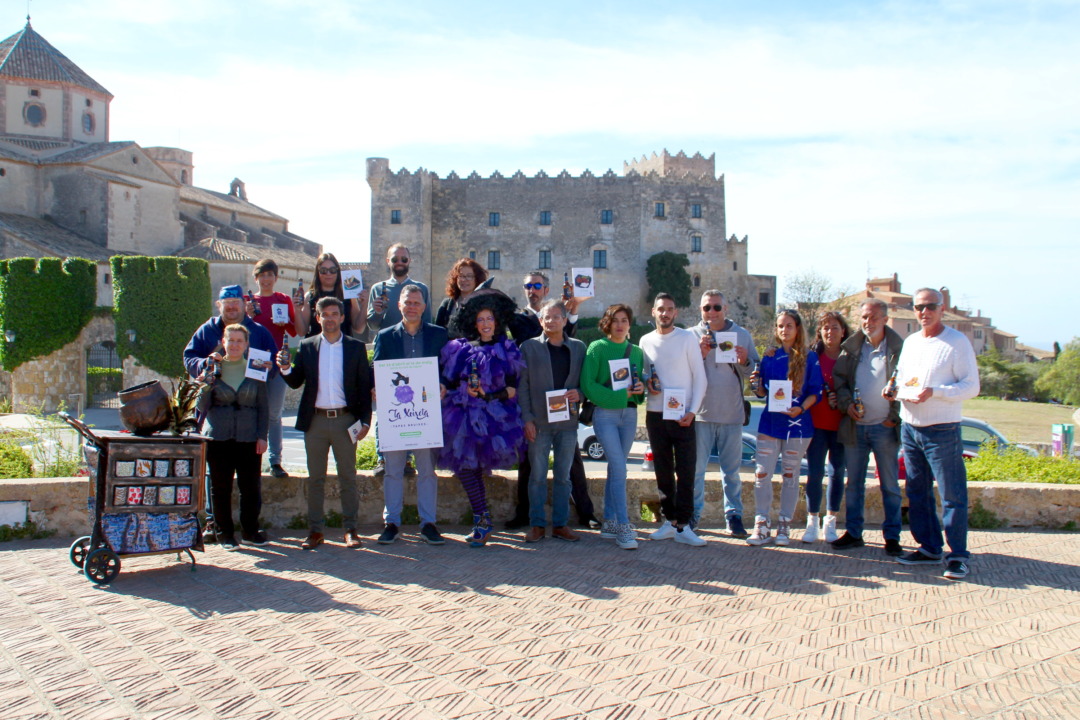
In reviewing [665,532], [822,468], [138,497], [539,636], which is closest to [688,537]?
[665,532]

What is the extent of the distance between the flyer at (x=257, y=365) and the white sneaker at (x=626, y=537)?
10.5 ft

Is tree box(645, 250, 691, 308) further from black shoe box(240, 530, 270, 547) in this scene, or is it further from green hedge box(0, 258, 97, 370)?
black shoe box(240, 530, 270, 547)

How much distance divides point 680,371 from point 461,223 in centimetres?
5350

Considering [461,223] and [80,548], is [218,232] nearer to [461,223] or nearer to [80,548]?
[461,223]

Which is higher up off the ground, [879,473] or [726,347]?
[726,347]

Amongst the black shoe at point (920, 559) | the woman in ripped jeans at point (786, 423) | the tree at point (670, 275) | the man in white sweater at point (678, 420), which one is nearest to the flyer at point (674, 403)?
the man in white sweater at point (678, 420)

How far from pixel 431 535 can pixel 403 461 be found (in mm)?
660

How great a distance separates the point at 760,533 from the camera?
6.56 metres

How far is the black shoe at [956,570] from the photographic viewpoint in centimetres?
560

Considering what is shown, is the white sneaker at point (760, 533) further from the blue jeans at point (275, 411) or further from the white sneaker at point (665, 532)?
the blue jeans at point (275, 411)

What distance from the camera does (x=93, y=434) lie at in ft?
18.2

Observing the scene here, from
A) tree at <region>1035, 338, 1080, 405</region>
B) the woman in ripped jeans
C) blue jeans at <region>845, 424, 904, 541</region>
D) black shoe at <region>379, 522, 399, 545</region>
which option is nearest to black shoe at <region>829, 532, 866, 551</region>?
blue jeans at <region>845, 424, 904, 541</region>

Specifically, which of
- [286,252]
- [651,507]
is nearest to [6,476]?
[651,507]

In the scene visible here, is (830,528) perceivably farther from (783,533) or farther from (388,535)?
(388,535)
